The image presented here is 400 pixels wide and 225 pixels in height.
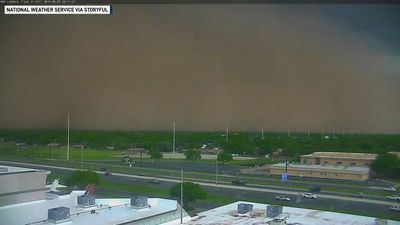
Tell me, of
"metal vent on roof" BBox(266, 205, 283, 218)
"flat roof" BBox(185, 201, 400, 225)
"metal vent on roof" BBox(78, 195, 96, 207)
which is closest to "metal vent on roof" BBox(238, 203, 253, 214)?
"flat roof" BBox(185, 201, 400, 225)

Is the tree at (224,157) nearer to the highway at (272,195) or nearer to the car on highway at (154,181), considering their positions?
the highway at (272,195)

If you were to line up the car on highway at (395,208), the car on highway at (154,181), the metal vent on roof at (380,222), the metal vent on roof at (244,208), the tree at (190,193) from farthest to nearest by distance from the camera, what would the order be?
1. the car on highway at (154,181)
2. the tree at (190,193)
3. the car on highway at (395,208)
4. the metal vent on roof at (244,208)
5. the metal vent on roof at (380,222)

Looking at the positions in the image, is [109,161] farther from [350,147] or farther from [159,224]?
[350,147]

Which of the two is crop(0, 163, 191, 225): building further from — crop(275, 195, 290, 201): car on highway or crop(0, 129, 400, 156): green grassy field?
crop(275, 195, 290, 201): car on highway

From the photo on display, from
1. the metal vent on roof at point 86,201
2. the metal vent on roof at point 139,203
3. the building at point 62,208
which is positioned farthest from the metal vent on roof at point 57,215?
the metal vent on roof at point 139,203

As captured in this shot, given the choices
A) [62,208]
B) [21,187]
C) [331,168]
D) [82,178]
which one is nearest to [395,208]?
[331,168]

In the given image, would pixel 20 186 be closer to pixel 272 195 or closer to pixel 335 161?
pixel 272 195
